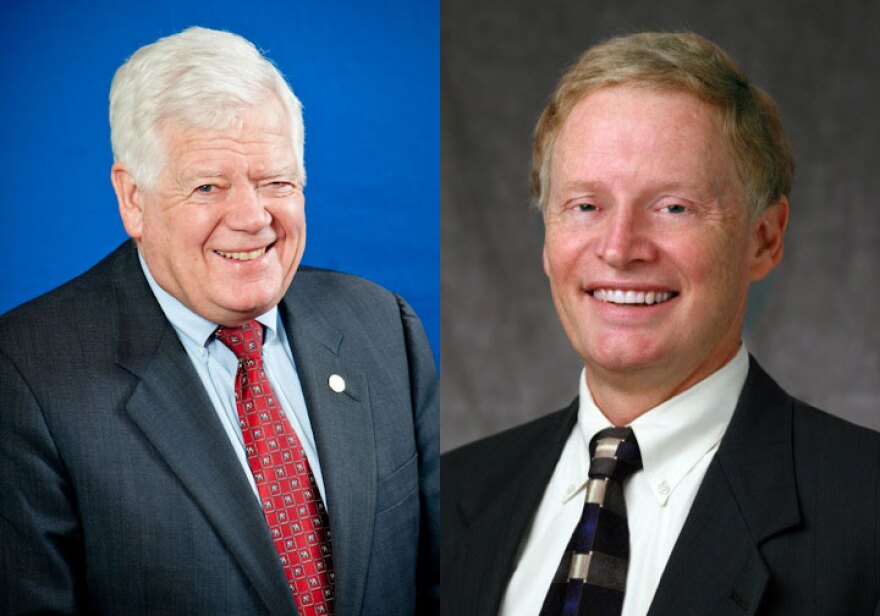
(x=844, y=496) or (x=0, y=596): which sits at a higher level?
(x=844, y=496)

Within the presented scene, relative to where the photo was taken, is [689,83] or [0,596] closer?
[0,596]

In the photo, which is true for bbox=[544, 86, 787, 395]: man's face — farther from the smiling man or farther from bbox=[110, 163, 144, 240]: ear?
bbox=[110, 163, 144, 240]: ear

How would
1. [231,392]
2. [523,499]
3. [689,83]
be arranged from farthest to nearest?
[523,499], [689,83], [231,392]

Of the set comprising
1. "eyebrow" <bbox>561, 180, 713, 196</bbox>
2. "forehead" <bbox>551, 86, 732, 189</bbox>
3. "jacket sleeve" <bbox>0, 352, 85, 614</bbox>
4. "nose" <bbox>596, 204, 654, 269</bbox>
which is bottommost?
"jacket sleeve" <bbox>0, 352, 85, 614</bbox>

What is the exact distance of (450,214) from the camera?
120 inches

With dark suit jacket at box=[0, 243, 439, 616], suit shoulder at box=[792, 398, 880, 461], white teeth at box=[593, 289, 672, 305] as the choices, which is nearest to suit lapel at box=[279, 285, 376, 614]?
dark suit jacket at box=[0, 243, 439, 616]

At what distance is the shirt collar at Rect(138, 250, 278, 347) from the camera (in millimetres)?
2098

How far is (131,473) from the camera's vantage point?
2061 mm

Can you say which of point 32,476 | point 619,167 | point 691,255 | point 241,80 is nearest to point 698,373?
point 691,255

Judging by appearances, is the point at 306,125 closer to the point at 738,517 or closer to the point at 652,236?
the point at 652,236

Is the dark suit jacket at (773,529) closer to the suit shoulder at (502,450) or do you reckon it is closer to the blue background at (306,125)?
the suit shoulder at (502,450)

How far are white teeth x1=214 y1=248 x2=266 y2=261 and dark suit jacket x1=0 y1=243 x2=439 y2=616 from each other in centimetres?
11

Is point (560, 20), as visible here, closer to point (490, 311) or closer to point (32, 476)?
point (490, 311)

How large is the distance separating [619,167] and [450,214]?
0.79 metres
